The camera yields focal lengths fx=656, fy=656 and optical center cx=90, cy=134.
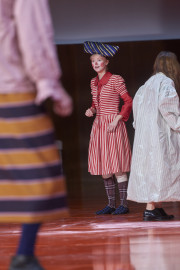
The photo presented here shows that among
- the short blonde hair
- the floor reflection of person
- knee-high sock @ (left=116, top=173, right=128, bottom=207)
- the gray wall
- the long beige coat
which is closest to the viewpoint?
the floor reflection of person

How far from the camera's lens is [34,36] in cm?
199

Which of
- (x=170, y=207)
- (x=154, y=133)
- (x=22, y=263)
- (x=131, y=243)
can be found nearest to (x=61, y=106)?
(x=22, y=263)

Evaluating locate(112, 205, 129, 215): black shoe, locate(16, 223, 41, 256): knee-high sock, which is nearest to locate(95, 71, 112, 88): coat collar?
locate(112, 205, 129, 215): black shoe

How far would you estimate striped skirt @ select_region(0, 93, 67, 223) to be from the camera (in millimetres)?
2045

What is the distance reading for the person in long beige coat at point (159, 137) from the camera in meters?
4.12

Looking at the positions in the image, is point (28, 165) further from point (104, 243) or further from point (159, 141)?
point (159, 141)

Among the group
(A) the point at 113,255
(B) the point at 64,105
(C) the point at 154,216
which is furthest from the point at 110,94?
(B) the point at 64,105

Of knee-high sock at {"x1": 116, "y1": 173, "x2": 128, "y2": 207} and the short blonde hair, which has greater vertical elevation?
the short blonde hair

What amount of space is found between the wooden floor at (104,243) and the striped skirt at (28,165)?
0.66 metres

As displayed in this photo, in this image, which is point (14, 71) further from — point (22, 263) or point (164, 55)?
point (164, 55)

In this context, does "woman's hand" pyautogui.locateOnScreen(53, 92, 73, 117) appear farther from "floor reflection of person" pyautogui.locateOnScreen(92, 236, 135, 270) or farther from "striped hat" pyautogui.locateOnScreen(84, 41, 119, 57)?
"striped hat" pyautogui.locateOnScreen(84, 41, 119, 57)

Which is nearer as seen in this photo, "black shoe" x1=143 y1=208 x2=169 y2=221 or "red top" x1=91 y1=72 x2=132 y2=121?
"black shoe" x1=143 y1=208 x2=169 y2=221

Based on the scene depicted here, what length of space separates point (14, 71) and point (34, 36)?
144mm

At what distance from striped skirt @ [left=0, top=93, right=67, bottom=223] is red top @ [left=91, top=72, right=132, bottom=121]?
9.05ft
